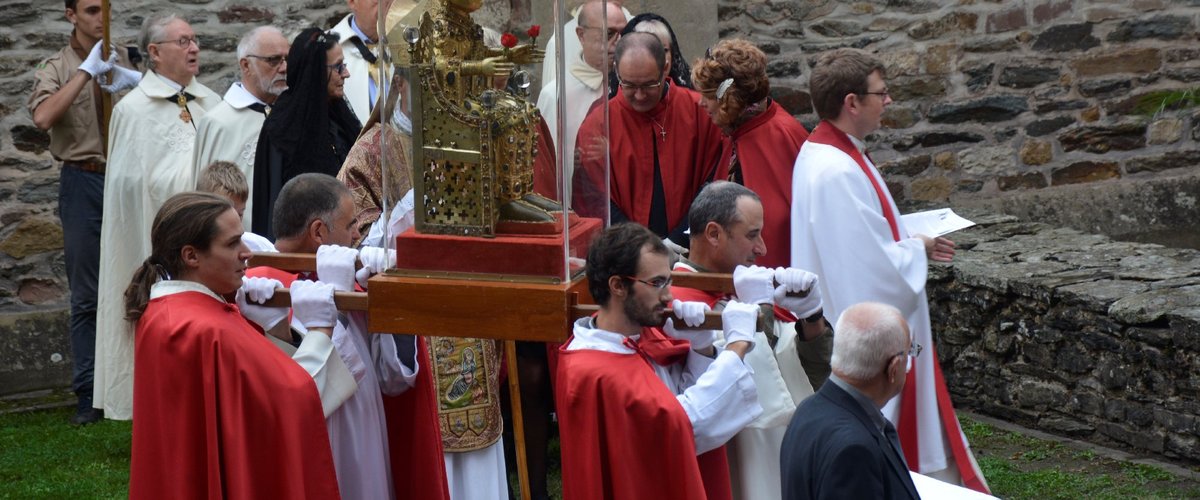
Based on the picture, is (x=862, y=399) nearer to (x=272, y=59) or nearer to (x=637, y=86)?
(x=637, y=86)

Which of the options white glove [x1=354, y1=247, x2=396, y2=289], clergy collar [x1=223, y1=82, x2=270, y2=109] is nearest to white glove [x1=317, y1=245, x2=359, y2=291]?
white glove [x1=354, y1=247, x2=396, y2=289]

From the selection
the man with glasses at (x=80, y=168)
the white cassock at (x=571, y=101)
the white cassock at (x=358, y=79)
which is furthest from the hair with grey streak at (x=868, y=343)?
the man with glasses at (x=80, y=168)

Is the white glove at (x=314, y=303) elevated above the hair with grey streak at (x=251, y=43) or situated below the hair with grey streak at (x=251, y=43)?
below

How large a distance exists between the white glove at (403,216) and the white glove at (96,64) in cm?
394

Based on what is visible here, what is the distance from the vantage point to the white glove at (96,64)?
7586 millimetres

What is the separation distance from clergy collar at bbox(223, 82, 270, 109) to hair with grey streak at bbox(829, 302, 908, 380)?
395 centimetres

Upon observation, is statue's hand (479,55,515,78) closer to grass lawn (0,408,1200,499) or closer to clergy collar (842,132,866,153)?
clergy collar (842,132,866,153)

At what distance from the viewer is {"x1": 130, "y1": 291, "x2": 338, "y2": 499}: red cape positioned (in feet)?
13.2

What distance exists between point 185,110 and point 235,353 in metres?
3.60

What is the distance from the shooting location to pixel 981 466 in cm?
666

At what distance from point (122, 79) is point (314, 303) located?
13.2 feet

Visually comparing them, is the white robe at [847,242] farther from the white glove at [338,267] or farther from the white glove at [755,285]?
the white glove at [338,267]

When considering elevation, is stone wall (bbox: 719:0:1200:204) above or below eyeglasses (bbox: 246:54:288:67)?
below

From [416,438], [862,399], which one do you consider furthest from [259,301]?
[862,399]
